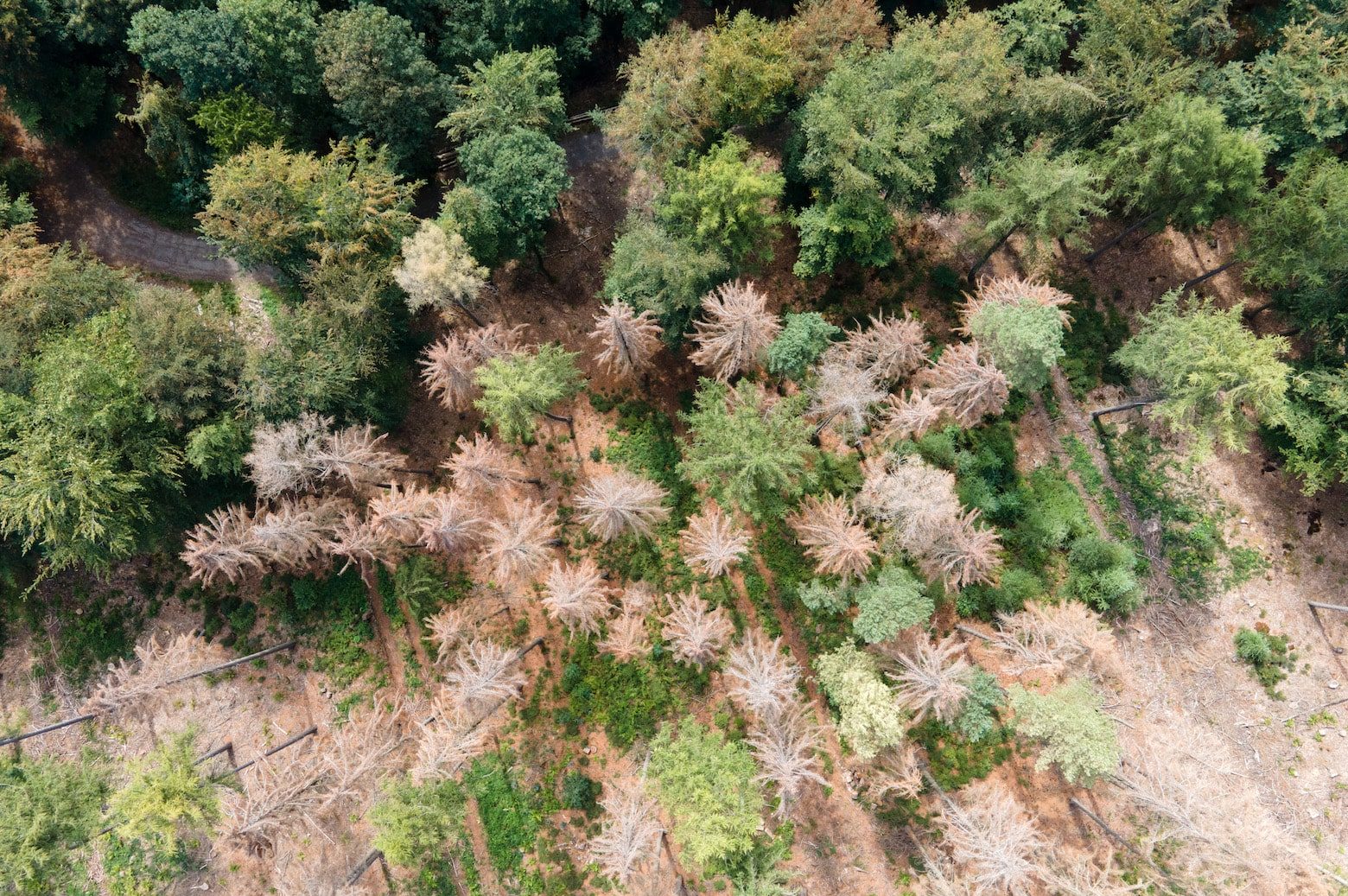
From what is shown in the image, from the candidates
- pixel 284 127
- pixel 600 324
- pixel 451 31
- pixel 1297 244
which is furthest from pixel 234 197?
pixel 1297 244

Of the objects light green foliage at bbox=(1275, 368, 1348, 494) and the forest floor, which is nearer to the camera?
light green foliage at bbox=(1275, 368, 1348, 494)

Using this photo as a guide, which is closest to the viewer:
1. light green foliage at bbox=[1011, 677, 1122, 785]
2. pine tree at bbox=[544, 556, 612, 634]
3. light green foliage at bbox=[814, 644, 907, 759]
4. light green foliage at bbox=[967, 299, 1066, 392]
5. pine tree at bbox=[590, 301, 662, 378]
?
light green foliage at bbox=[1011, 677, 1122, 785]

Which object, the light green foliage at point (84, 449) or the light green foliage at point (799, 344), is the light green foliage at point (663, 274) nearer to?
the light green foliage at point (799, 344)

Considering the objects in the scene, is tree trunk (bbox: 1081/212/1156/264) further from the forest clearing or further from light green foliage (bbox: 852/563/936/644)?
light green foliage (bbox: 852/563/936/644)

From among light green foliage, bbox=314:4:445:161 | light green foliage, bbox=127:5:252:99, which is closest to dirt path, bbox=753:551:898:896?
light green foliage, bbox=314:4:445:161

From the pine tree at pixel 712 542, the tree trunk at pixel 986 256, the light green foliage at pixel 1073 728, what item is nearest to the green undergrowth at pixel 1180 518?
the light green foliage at pixel 1073 728

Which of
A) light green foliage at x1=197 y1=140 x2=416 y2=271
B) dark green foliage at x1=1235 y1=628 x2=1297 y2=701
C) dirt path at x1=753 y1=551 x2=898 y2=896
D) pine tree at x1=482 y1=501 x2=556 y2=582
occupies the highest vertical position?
light green foliage at x1=197 y1=140 x2=416 y2=271
